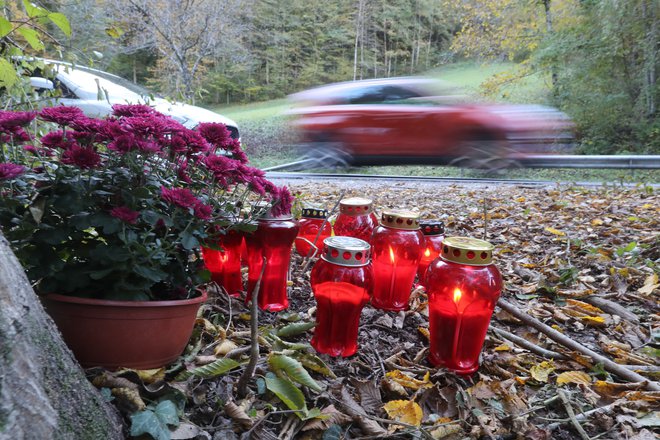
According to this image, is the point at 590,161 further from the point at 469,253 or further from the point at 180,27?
the point at 180,27

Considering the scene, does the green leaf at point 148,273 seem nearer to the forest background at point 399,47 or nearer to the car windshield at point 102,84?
the car windshield at point 102,84

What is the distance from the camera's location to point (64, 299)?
0.73 m

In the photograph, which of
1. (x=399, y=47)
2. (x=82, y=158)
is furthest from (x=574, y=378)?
(x=399, y=47)

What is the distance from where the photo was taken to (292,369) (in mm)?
833

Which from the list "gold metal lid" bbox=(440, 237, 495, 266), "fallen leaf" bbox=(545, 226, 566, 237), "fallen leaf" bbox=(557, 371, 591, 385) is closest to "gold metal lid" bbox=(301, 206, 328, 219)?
"gold metal lid" bbox=(440, 237, 495, 266)

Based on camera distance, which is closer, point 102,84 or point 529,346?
point 529,346

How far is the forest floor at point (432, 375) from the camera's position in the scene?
29.9 inches

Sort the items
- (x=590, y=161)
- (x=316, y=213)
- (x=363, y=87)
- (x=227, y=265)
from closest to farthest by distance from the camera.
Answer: (x=227, y=265), (x=316, y=213), (x=363, y=87), (x=590, y=161)

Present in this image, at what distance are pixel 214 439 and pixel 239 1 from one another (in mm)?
10048

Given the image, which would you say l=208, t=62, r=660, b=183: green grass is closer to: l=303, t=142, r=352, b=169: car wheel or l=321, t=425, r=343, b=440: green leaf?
l=303, t=142, r=352, b=169: car wheel

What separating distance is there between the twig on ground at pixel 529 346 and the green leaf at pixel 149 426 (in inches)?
33.3

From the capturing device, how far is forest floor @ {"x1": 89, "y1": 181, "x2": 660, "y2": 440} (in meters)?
0.76

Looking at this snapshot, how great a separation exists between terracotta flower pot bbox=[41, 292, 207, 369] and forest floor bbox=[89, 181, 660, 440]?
3 centimetres

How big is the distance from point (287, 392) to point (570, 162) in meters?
4.63
